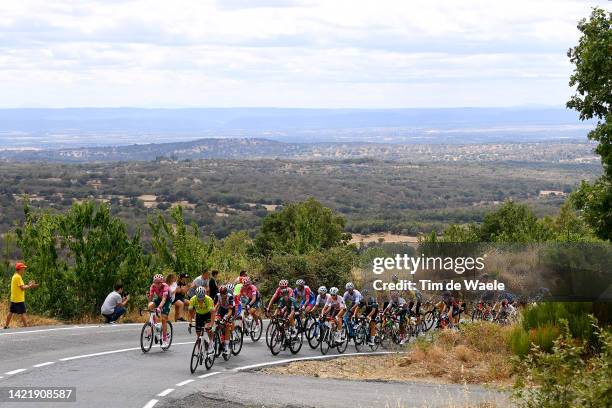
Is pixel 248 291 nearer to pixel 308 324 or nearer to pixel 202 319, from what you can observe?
pixel 308 324

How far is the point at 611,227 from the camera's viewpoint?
2142 centimetres

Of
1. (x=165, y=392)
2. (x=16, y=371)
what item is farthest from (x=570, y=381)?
(x=16, y=371)

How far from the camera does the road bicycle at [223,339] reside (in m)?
18.4

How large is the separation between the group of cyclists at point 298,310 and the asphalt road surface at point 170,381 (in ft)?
2.42

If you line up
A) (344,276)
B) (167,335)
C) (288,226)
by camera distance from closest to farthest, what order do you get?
(167,335), (344,276), (288,226)

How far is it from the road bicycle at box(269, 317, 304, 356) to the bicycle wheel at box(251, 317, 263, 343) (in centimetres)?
223

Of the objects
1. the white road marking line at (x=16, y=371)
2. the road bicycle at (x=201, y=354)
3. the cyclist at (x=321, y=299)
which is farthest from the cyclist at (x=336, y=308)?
the white road marking line at (x=16, y=371)

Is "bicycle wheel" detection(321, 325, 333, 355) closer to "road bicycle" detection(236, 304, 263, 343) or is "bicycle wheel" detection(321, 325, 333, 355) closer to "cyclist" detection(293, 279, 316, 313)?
"cyclist" detection(293, 279, 316, 313)

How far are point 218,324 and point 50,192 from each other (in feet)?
283

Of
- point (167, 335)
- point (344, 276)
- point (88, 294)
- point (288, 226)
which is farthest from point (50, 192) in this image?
point (167, 335)

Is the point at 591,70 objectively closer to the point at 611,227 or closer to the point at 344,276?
the point at 611,227

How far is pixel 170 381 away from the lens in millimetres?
16297

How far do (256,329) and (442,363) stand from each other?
6405 millimetres

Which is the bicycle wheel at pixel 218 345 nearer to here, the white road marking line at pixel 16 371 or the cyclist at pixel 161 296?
the cyclist at pixel 161 296
